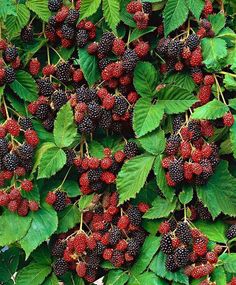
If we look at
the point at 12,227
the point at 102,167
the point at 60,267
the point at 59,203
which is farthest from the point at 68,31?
the point at 60,267

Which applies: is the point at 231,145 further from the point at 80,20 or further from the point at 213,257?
the point at 80,20

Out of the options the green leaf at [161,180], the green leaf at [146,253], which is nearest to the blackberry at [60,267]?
the green leaf at [146,253]

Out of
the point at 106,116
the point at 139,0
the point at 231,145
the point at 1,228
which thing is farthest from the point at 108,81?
the point at 1,228

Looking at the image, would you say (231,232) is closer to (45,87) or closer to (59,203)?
(59,203)

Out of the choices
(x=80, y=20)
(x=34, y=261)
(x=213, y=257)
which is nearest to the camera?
(x=213, y=257)

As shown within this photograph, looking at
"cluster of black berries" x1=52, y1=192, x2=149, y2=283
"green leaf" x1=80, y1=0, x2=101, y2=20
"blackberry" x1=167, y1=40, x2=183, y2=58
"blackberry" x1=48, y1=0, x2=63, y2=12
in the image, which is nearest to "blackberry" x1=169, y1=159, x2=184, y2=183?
"cluster of black berries" x1=52, y1=192, x2=149, y2=283

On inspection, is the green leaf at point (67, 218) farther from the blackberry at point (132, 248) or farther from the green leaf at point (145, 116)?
the green leaf at point (145, 116)

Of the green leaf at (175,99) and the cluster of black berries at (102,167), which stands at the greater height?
the green leaf at (175,99)
